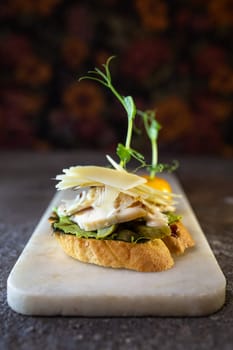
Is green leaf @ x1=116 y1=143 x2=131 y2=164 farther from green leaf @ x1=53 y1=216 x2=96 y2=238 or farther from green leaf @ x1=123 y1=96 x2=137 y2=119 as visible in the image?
green leaf @ x1=53 y1=216 x2=96 y2=238

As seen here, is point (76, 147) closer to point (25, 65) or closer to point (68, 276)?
point (25, 65)

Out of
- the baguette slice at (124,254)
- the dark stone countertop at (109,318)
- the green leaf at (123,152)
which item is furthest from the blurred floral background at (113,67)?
the baguette slice at (124,254)

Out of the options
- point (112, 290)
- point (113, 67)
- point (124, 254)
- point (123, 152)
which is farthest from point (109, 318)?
point (113, 67)

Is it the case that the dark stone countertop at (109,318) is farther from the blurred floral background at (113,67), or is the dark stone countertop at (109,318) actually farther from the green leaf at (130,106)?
the blurred floral background at (113,67)

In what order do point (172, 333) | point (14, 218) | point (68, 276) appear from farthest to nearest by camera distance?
point (14, 218) → point (68, 276) → point (172, 333)

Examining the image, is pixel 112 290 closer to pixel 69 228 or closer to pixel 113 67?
pixel 69 228

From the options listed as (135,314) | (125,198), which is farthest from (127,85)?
(135,314)
